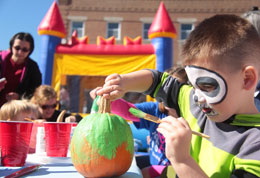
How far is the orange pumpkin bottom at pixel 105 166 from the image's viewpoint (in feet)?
2.98

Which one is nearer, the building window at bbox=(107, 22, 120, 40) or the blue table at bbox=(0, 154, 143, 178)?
the blue table at bbox=(0, 154, 143, 178)

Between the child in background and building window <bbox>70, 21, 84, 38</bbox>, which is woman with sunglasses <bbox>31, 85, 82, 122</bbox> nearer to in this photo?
the child in background

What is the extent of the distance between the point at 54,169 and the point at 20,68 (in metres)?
2.53

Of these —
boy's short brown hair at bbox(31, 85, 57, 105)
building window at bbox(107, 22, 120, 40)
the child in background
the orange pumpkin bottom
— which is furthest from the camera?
building window at bbox(107, 22, 120, 40)

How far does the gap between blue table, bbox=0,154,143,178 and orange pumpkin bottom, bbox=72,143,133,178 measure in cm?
5

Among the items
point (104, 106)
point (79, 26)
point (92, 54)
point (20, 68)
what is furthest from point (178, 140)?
point (79, 26)

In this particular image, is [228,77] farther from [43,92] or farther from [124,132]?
[43,92]

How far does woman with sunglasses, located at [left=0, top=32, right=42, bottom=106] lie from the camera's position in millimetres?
3125

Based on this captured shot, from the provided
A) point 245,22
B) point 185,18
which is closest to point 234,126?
point 245,22

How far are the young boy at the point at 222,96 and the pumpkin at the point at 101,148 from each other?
0.39ft

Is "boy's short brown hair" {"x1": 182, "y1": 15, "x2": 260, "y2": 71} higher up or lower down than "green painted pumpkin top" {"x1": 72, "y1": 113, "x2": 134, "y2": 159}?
higher up

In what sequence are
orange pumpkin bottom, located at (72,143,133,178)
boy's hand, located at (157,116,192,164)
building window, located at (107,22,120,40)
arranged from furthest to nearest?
building window, located at (107,22,120,40) → orange pumpkin bottom, located at (72,143,133,178) → boy's hand, located at (157,116,192,164)

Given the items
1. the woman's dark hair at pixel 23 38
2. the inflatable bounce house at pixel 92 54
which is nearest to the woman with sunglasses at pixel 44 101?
the woman's dark hair at pixel 23 38

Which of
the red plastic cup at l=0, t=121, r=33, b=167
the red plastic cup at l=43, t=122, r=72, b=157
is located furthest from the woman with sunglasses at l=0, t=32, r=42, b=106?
the red plastic cup at l=0, t=121, r=33, b=167
